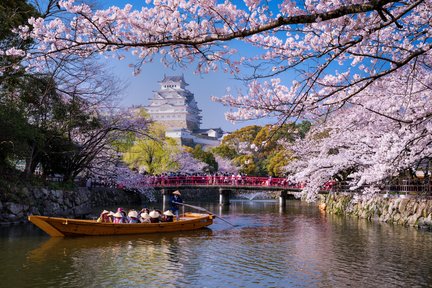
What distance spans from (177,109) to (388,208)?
2218 inches

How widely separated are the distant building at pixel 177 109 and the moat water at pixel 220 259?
5514 cm

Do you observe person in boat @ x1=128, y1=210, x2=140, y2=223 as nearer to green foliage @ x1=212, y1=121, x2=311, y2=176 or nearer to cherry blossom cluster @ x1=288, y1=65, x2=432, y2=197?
cherry blossom cluster @ x1=288, y1=65, x2=432, y2=197

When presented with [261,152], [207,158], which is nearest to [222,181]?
[261,152]

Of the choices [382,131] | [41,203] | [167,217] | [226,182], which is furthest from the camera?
[226,182]

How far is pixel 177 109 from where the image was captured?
73.8m

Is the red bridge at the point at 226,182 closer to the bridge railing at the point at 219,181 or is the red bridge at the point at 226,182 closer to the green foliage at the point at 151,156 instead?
the bridge railing at the point at 219,181

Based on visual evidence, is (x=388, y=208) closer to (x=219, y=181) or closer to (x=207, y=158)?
(x=219, y=181)

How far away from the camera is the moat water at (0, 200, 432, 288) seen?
852cm

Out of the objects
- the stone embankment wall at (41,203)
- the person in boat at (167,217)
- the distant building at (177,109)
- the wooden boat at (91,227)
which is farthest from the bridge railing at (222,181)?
the distant building at (177,109)

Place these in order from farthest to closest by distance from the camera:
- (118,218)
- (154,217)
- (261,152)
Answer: (261,152) < (154,217) < (118,218)

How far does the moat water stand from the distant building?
5514 centimetres

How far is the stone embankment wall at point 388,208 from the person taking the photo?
55.6 feet

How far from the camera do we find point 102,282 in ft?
27.2

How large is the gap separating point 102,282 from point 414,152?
10.3 metres
